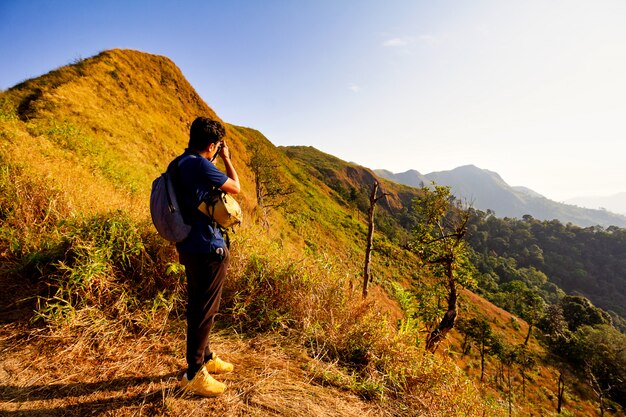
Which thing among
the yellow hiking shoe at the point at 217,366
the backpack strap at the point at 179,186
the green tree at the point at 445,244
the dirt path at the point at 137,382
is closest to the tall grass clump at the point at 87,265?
the dirt path at the point at 137,382

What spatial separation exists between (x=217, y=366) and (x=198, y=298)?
86cm

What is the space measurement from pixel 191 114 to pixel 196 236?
36.8 meters

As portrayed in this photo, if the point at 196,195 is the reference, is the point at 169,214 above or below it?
below

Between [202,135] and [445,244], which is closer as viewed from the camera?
[202,135]

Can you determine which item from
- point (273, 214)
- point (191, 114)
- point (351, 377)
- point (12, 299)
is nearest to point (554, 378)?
point (273, 214)

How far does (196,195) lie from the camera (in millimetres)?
2547

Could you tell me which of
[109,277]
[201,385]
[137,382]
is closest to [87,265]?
[109,277]

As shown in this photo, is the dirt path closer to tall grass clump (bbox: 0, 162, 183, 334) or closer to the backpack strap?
tall grass clump (bbox: 0, 162, 183, 334)

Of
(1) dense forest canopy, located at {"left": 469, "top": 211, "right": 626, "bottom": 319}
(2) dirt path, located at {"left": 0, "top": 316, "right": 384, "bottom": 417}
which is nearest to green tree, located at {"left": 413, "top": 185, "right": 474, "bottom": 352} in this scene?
(2) dirt path, located at {"left": 0, "top": 316, "right": 384, "bottom": 417}

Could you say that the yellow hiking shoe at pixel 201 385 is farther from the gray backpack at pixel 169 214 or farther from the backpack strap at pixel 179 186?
the backpack strap at pixel 179 186

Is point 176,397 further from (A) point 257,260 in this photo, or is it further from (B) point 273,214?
(B) point 273,214

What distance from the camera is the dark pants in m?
2.57

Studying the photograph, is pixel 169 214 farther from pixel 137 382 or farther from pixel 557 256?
pixel 557 256

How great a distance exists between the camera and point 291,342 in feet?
11.6
